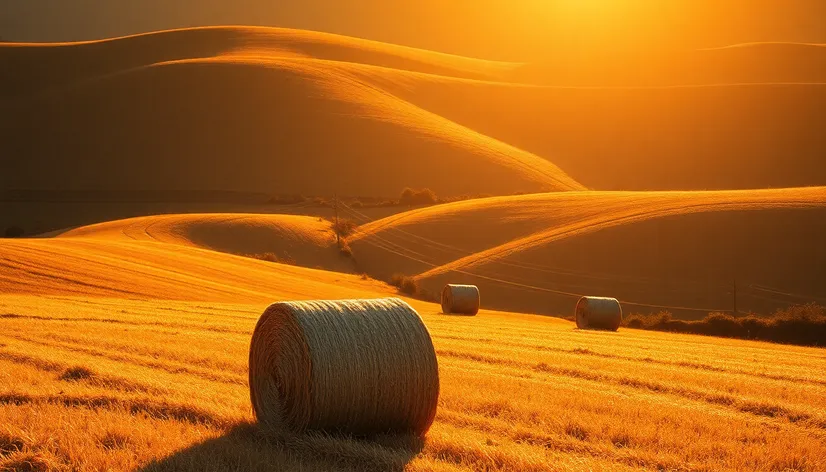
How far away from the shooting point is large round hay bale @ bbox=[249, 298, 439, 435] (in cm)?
860

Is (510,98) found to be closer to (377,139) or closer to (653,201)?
(377,139)

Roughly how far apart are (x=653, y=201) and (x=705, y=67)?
387ft

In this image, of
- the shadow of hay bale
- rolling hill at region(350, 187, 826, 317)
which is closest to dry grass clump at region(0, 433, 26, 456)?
the shadow of hay bale

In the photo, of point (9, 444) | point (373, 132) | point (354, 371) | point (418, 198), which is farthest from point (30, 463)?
point (373, 132)

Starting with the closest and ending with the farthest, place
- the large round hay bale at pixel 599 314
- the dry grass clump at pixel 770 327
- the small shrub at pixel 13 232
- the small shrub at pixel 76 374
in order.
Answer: the small shrub at pixel 76 374
the large round hay bale at pixel 599 314
the dry grass clump at pixel 770 327
the small shrub at pixel 13 232

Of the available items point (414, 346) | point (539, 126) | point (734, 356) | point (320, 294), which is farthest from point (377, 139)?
point (414, 346)

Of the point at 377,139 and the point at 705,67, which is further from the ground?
the point at 705,67

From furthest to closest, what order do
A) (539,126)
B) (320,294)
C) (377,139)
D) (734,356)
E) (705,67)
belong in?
(705,67) < (539,126) < (377,139) < (320,294) < (734,356)

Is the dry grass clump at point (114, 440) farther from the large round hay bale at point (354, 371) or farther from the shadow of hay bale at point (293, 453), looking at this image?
the large round hay bale at point (354, 371)

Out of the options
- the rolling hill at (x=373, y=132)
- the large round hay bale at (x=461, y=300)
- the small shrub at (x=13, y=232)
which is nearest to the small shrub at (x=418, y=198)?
the rolling hill at (x=373, y=132)

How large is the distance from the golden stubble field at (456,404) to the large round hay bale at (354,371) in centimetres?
24

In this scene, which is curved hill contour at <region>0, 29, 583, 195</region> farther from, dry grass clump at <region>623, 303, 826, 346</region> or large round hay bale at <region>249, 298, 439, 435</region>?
large round hay bale at <region>249, 298, 439, 435</region>

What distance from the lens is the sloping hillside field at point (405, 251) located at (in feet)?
28.6

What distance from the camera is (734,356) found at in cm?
1748
